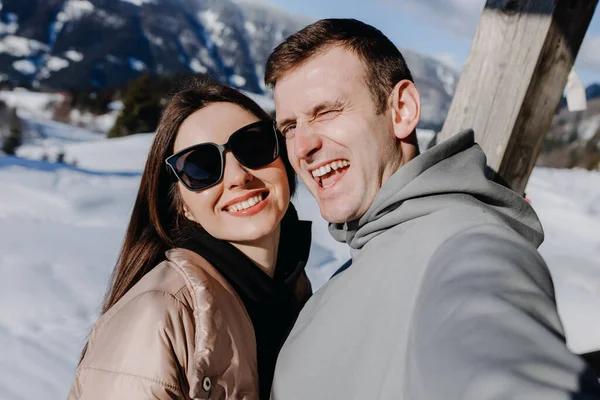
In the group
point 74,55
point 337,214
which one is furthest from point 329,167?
point 74,55

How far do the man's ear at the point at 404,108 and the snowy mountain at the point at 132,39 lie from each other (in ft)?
200

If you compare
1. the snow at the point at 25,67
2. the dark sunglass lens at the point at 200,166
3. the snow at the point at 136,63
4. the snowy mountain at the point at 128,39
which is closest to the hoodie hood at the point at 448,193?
the dark sunglass lens at the point at 200,166

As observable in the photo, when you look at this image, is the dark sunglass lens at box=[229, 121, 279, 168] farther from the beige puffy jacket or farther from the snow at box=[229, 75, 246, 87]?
the snow at box=[229, 75, 246, 87]

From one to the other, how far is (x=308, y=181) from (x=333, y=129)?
18 centimetres

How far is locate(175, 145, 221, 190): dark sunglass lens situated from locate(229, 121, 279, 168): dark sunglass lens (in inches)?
2.6

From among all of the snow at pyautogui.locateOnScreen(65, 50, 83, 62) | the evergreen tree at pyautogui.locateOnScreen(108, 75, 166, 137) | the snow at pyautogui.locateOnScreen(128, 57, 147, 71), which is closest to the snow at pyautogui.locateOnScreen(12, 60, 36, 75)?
the snow at pyautogui.locateOnScreen(65, 50, 83, 62)

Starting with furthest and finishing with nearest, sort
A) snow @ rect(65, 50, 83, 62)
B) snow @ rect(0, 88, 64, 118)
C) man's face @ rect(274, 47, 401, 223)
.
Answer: snow @ rect(65, 50, 83, 62) < snow @ rect(0, 88, 64, 118) < man's face @ rect(274, 47, 401, 223)

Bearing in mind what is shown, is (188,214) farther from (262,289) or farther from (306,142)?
(306,142)

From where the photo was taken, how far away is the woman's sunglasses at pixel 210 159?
1.53m

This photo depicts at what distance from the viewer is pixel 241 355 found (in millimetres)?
1254

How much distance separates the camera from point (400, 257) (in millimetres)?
999

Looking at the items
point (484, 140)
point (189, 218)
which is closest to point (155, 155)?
Result: point (189, 218)

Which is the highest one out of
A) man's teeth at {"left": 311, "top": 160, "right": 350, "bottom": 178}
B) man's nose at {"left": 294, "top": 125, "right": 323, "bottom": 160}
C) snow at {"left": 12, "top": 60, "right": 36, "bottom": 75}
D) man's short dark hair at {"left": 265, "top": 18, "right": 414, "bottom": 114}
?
man's short dark hair at {"left": 265, "top": 18, "right": 414, "bottom": 114}

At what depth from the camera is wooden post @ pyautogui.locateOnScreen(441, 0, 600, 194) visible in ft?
4.95
